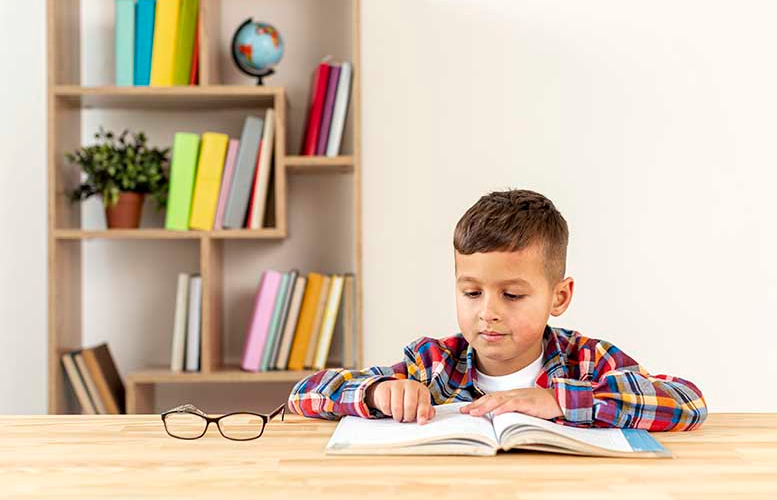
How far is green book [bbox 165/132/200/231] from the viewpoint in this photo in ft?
8.36

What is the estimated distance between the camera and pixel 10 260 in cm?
273

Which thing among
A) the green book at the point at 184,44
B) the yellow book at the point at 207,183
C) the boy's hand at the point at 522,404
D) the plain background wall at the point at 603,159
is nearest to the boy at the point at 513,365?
the boy's hand at the point at 522,404

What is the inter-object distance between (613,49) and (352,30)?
741 mm

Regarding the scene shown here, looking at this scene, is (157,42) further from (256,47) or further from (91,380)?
(91,380)

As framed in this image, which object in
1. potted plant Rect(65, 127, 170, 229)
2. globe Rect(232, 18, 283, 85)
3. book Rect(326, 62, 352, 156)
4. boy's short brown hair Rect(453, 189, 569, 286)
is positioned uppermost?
globe Rect(232, 18, 283, 85)

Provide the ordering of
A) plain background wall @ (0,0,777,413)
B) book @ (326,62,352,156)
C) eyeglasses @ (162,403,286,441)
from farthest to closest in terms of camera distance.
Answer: book @ (326,62,352,156), plain background wall @ (0,0,777,413), eyeglasses @ (162,403,286,441)

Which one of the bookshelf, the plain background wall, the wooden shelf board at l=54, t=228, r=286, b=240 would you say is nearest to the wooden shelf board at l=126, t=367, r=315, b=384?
the bookshelf

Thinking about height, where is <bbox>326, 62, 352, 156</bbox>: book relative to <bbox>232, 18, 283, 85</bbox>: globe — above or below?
below

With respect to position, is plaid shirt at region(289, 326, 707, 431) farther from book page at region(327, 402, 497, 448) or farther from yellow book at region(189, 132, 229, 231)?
yellow book at region(189, 132, 229, 231)

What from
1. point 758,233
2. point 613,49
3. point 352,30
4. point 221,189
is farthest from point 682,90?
point 221,189

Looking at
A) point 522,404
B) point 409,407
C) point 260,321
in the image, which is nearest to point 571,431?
point 522,404

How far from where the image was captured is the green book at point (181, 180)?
8.36 feet

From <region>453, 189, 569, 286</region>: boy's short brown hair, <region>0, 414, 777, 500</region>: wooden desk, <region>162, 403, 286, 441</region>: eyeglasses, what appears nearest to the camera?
<region>0, 414, 777, 500</region>: wooden desk

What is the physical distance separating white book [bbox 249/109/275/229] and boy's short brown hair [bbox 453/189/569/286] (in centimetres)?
115
